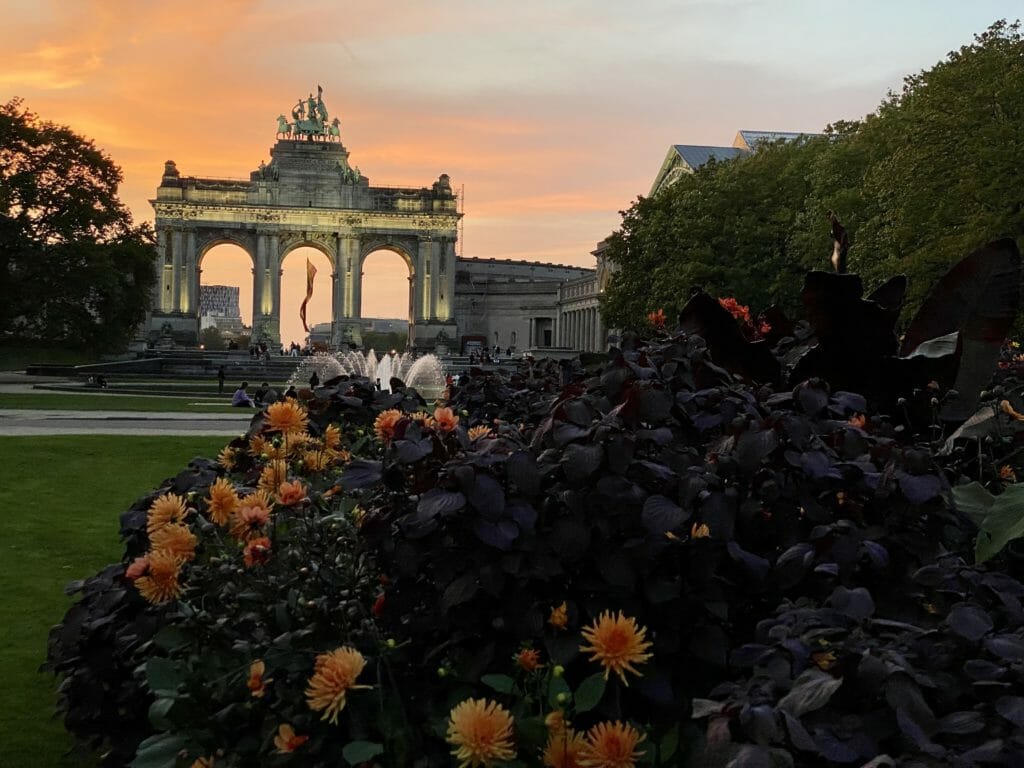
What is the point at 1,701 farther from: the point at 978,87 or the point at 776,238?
the point at 776,238

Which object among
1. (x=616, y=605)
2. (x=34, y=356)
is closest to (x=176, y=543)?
(x=616, y=605)

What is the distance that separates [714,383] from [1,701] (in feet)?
15.6

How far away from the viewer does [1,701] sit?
21.9 ft

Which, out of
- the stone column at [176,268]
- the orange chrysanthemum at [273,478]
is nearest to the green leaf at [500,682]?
the orange chrysanthemum at [273,478]

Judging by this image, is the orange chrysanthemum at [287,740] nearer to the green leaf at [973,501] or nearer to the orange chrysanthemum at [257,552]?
the orange chrysanthemum at [257,552]

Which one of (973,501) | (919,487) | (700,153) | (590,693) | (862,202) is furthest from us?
(700,153)

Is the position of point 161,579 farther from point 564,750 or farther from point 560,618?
point 564,750

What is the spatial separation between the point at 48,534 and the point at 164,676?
831 centimetres

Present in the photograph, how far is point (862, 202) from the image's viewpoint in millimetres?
41031

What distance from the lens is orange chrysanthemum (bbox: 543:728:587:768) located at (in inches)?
124

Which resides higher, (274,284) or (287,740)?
(274,284)

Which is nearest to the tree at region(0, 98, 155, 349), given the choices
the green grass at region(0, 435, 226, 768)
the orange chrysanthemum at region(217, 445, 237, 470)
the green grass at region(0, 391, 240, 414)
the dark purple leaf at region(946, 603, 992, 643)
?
the green grass at region(0, 391, 240, 414)

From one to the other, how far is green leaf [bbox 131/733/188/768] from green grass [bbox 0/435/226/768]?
2.17 m

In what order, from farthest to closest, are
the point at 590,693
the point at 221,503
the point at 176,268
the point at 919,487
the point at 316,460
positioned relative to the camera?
the point at 176,268
the point at 316,460
the point at 221,503
the point at 919,487
the point at 590,693
